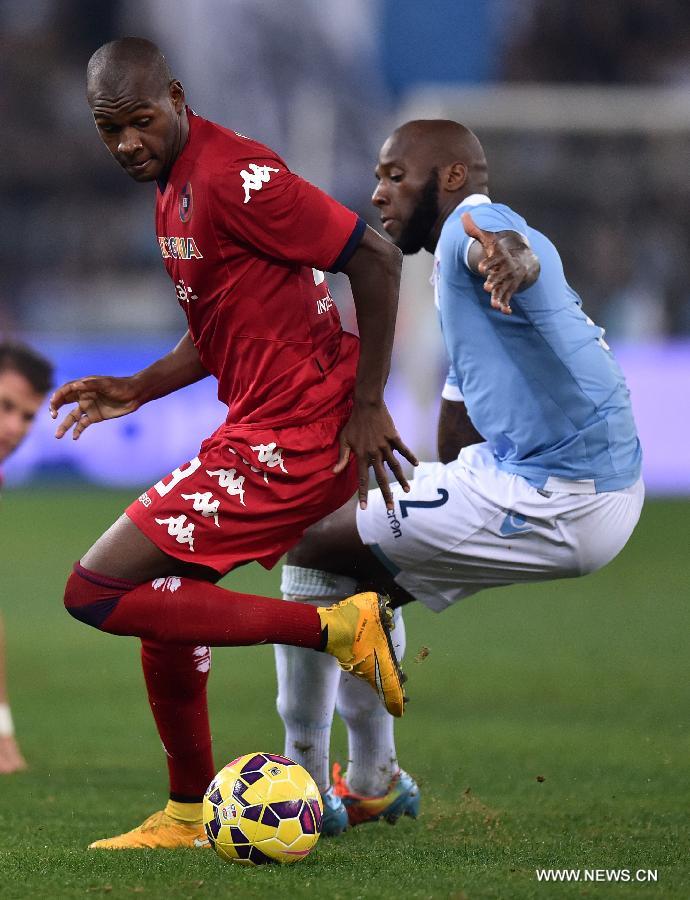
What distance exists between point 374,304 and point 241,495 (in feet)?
2.20

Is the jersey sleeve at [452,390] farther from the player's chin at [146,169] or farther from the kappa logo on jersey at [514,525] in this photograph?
the player's chin at [146,169]

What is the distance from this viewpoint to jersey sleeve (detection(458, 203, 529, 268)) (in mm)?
4203

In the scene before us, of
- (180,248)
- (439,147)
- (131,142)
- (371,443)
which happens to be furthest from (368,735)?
(131,142)

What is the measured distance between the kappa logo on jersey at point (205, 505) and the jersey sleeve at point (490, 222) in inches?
41.9

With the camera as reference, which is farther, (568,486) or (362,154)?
(362,154)

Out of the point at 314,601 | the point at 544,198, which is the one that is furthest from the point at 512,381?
the point at 544,198

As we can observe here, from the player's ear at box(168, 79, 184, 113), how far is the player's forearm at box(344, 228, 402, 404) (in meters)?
0.67

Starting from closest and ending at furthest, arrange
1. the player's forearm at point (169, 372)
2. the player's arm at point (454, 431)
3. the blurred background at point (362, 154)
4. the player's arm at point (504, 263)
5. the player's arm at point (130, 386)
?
the player's arm at point (504, 263)
the player's arm at point (130, 386)
the player's forearm at point (169, 372)
the player's arm at point (454, 431)
the blurred background at point (362, 154)

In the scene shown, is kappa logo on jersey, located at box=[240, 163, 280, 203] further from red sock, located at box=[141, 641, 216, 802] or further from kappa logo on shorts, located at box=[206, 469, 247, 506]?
red sock, located at box=[141, 641, 216, 802]

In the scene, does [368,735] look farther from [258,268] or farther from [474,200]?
[474,200]

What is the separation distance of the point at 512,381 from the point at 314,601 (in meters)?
0.95

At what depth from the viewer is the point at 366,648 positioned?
416 centimetres

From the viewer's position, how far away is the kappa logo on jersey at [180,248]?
163 inches

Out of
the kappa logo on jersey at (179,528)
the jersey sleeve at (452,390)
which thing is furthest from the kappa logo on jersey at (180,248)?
the jersey sleeve at (452,390)
